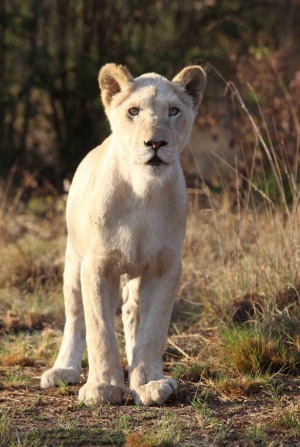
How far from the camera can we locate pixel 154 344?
15.3 ft

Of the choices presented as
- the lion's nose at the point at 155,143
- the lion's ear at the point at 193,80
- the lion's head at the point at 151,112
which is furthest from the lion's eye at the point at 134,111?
the lion's ear at the point at 193,80

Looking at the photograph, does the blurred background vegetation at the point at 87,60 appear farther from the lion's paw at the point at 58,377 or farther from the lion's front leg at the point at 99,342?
the lion's front leg at the point at 99,342

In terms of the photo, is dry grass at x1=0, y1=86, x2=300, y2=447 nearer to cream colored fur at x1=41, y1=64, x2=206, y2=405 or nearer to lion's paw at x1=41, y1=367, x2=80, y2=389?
lion's paw at x1=41, y1=367, x2=80, y2=389

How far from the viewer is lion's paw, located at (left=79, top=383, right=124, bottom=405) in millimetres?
4508

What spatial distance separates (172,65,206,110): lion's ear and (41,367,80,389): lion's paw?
5.02 ft

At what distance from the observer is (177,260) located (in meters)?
4.75

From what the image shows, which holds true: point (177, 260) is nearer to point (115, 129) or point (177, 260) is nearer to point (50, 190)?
point (115, 129)

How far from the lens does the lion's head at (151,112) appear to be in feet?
14.5

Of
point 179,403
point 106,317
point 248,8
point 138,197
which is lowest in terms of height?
point 179,403

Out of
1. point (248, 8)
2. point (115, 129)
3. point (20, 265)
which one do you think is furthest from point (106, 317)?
point (248, 8)

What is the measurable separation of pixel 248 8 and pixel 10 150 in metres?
3.14

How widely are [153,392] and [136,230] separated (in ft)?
2.53

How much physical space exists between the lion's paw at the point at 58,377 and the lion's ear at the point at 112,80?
1397 mm

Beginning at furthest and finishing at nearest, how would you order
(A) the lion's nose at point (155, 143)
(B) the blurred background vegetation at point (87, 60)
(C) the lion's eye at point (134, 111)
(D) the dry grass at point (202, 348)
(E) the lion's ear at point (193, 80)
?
(B) the blurred background vegetation at point (87, 60) < (E) the lion's ear at point (193, 80) < (C) the lion's eye at point (134, 111) < (A) the lion's nose at point (155, 143) < (D) the dry grass at point (202, 348)
